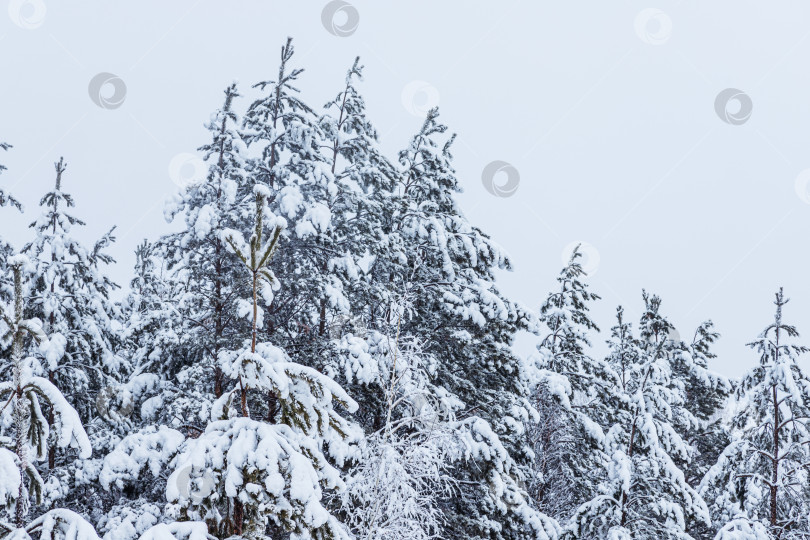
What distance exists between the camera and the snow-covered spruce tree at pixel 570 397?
1747 centimetres

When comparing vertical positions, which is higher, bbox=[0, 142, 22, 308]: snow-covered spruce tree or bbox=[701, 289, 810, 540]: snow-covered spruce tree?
bbox=[0, 142, 22, 308]: snow-covered spruce tree

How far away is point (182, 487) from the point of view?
5.48 m

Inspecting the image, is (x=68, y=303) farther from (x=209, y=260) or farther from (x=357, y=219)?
(x=357, y=219)

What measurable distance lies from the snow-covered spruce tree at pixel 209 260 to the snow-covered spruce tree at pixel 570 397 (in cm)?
824

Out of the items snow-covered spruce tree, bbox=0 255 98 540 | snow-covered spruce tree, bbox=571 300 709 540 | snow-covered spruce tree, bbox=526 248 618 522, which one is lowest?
snow-covered spruce tree, bbox=0 255 98 540

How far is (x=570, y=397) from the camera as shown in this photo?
57.1 feet

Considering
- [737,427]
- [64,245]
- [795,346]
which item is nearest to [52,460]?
[64,245]

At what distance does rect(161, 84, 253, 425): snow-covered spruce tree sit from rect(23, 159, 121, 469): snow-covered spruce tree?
5.35ft

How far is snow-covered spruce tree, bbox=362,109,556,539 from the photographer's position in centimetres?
1374

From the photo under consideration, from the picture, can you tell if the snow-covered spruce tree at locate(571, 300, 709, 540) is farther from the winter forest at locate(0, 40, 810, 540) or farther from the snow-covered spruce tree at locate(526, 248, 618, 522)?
the snow-covered spruce tree at locate(526, 248, 618, 522)

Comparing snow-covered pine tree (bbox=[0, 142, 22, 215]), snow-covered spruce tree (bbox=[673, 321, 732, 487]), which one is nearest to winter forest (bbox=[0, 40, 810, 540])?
snow-covered pine tree (bbox=[0, 142, 22, 215])

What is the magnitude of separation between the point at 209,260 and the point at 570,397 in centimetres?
970


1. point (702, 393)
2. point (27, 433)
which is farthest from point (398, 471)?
point (702, 393)

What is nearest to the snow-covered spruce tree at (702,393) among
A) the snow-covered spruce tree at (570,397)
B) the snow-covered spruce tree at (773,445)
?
the snow-covered spruce tree at (570,397)
